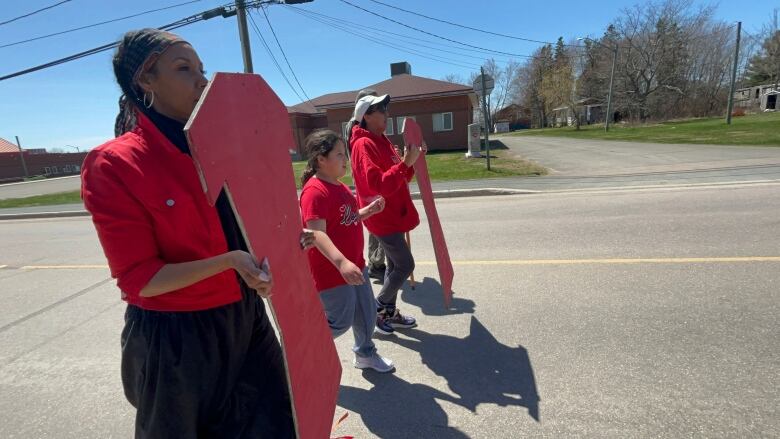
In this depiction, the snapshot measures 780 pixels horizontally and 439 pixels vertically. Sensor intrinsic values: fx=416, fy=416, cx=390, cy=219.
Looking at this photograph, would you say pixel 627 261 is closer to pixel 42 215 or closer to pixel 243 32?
pixel 243 32

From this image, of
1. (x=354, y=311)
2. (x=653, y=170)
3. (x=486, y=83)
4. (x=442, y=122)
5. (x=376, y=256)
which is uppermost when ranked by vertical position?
(x=486, y=83)

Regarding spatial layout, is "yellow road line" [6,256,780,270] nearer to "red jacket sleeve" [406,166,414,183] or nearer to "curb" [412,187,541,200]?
"red jacket sleeve" [406,166,414,183]

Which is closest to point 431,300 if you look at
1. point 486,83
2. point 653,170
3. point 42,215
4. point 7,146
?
point 486,83

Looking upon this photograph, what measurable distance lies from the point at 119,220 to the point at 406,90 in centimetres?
2629

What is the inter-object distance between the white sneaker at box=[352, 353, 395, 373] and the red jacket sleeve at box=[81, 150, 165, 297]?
1.96 m

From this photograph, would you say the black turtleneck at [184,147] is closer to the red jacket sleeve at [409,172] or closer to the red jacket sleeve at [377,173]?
the red jacket sleeve at [377,173]

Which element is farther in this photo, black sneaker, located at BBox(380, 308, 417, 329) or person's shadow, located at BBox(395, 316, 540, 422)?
black sneaker, located at BBox(380, 308, 417, 329)

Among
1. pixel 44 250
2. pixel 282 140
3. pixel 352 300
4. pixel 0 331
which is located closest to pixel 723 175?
pixel 352 300

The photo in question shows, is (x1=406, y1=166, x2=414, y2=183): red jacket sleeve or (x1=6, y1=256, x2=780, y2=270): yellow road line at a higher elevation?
(x1=406, y1=166, x2=414, y2=183): red jacket sleeve

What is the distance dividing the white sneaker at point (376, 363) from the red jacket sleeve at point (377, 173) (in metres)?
1.17

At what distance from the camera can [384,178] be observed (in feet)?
9.53

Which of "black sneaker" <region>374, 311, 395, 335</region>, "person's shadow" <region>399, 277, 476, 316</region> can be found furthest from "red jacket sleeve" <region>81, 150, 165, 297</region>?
"person's shadow" <region>399, 277, 476, 316</region>

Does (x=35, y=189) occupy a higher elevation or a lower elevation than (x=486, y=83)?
lower

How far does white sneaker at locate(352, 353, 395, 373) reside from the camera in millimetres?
2953
